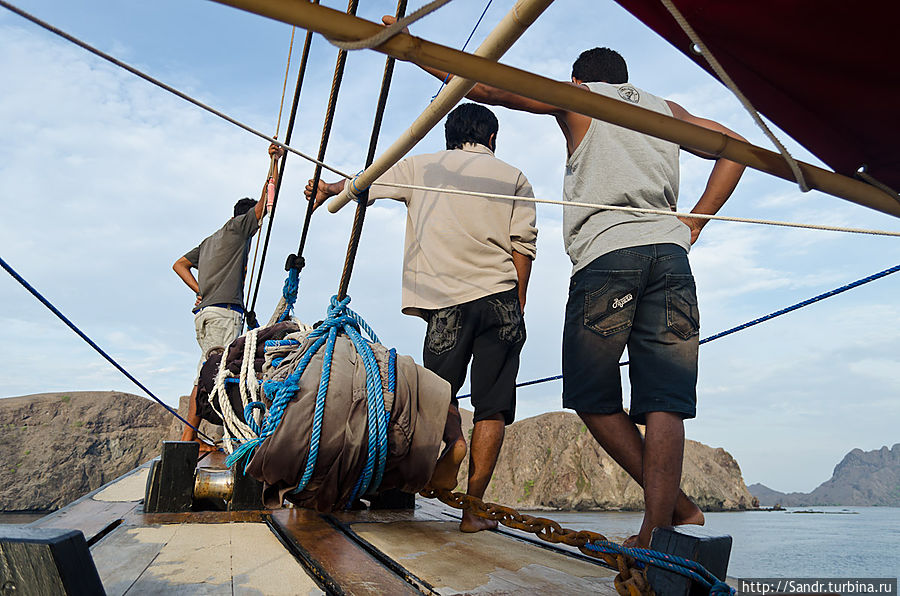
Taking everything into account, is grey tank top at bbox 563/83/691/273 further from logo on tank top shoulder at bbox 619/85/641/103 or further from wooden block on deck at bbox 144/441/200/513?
wooden block on deck at bbox 144/441/200/513

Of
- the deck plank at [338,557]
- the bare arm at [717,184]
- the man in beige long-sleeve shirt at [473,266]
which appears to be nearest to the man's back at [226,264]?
the man in beige long-sleeve shirt at [473,266]

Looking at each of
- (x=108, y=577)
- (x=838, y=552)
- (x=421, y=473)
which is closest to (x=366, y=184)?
(x=421, y=473)

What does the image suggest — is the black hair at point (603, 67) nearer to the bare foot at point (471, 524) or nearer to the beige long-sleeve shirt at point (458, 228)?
the beige long-sleeve shirt at point (458, 228)

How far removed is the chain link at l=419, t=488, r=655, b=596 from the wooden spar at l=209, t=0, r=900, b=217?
2.62ft

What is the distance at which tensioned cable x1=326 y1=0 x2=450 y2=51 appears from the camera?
0.88 meters

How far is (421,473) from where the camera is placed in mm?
1577

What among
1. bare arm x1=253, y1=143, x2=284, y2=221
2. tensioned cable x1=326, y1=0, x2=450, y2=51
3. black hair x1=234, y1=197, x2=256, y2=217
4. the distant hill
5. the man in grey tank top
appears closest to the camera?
tensioned cable x1=326, y1=0, x2=450, y2=51

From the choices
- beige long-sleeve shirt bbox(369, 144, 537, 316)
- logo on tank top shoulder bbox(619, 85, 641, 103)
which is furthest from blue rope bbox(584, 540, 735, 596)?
logo on tank top shoulder bbox(619, 85, 641, 103)

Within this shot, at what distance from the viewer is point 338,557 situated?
4.62ft

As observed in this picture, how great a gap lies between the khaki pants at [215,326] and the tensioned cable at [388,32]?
4.10 metres

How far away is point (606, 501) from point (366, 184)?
5.55 metres

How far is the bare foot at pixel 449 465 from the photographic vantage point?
6.04 feet

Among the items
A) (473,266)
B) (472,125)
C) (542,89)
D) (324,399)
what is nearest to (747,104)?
(542,89)

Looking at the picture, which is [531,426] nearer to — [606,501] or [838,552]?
[606,501]
